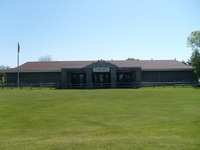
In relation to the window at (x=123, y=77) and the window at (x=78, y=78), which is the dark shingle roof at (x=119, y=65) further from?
the window at (x=123, y=77)

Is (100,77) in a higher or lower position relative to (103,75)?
lower

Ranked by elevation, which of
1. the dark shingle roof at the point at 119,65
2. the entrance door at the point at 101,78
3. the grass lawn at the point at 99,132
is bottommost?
the grass lawn at the point at 99,132

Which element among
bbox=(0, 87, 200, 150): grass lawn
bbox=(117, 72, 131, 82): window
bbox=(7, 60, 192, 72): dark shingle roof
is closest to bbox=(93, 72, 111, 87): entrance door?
bbox=(117, 72, 131, 82): window

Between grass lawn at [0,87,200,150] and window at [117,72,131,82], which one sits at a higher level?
window at [117,72,131,82]

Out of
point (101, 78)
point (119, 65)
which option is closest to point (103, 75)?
point (101, 78)

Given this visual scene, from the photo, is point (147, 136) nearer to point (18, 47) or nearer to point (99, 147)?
point (99, 147)

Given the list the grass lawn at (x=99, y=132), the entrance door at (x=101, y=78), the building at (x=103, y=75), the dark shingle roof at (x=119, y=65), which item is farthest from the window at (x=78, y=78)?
the grass lawn at (x=99, y=132)

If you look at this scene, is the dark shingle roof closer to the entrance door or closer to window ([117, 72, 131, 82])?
window ([117, 72, 131, 82])

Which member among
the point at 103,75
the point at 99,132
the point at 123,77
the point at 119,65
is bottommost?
the point at 99,132

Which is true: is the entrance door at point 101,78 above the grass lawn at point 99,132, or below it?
above

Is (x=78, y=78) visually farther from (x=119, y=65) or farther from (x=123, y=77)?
(x=119, y=65)

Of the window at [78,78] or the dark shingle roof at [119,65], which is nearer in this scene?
the dark shingle roof at [119,65]

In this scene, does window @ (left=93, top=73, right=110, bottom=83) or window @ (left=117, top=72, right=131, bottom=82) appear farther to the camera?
window @ (left=117, top=72, right=131, bottom=82)

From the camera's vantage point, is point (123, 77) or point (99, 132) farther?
point (123, 77)
